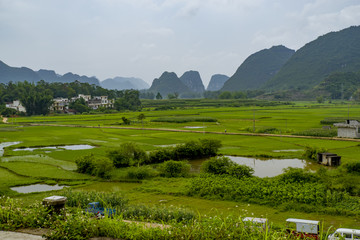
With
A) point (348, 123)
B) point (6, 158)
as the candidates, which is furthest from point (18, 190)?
point (348, 123)

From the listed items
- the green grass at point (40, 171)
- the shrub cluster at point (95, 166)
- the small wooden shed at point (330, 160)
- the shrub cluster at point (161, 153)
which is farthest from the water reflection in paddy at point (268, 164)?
the green grass at point (40, 171)

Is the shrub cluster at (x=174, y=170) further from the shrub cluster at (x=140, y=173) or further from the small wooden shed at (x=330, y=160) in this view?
the small wooden shed at (x=330, y=160)

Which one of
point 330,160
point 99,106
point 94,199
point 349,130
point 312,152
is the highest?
point 99,106

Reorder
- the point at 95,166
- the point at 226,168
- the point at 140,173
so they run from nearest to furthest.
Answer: the point at 226,168 < the point at 140,173 < the point at 95,166

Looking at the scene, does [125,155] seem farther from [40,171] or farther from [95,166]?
[40,171]

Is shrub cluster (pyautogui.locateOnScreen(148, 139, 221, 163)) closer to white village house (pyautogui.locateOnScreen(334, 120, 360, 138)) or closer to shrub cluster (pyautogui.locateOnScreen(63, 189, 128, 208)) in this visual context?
shrub cluster (pyautogui.locateOnScreen(63, 189, 128, 208))

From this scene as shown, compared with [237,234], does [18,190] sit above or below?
below

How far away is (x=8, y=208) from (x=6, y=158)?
19312mm

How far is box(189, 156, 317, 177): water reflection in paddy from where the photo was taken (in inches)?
835

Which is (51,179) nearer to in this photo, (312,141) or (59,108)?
(312,141)

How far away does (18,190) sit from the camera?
1731 cm

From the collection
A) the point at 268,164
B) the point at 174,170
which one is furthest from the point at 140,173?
the point at 268,164

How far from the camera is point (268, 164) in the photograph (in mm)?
23516

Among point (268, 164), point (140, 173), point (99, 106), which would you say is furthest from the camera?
point (99, 106)
